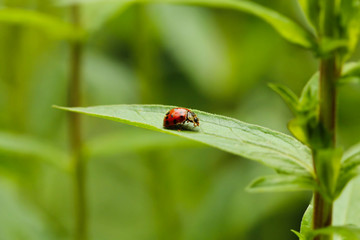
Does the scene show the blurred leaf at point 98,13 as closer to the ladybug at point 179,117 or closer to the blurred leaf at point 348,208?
the ladybug at point 179,117

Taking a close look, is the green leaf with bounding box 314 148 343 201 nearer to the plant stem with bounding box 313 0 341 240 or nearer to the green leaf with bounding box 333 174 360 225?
the plant stem with bounding box 313 0 341 240

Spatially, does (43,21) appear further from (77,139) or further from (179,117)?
(179,117)

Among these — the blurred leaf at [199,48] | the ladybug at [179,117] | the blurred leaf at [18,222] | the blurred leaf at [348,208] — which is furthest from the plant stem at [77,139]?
the blurred leaf at [348,208]

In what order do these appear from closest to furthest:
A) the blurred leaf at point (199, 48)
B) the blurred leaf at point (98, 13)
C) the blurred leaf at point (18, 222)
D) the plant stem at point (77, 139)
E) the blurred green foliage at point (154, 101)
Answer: the blurred leaf at point (98, 13), the plant stem at point (77, 139), the blurred leaf at point (18, 222), the blurred green foliage at point (154, 101), the blurred leaf at point (199, 48)

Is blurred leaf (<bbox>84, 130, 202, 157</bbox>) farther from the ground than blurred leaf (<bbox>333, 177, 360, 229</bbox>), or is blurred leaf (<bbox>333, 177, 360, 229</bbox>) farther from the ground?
blurred leaf (<bbox>84, 130, 202, 157</bbox>)

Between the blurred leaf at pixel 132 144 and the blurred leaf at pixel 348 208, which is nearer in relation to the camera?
the blurred leaf at pixel 348 208

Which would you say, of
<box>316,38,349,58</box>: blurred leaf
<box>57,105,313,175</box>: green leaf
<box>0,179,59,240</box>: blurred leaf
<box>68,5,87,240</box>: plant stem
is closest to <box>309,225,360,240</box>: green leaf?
<box>57,105,313,175</box>: green leaf
